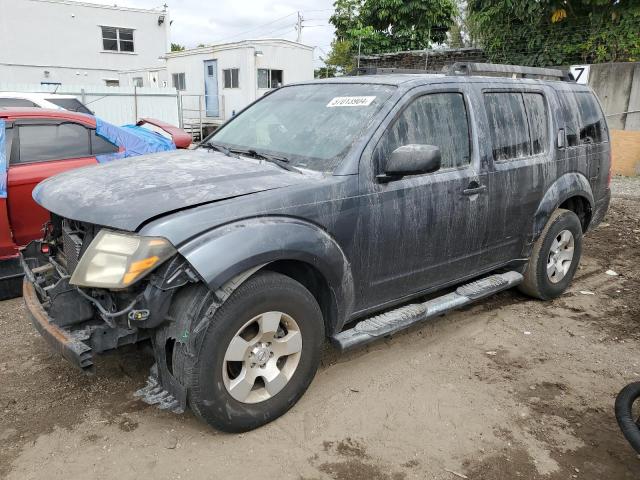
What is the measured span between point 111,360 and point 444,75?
3.16 m

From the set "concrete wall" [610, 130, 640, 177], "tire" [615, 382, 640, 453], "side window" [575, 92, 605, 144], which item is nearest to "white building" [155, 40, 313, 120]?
"concrete wall" [610, 130, 640, 177]

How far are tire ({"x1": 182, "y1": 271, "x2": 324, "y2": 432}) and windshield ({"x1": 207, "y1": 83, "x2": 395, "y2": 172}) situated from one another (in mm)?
884

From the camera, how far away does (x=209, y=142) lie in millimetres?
4113

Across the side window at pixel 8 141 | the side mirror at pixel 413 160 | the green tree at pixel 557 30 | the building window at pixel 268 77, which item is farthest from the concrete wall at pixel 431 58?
the side mirror at pixel 413 160

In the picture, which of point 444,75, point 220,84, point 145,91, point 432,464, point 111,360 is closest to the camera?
point 432,464

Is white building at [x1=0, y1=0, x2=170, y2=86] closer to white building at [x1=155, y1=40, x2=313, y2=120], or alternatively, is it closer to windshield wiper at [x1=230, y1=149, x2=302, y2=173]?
white building at [x1=155, y1=40, x2=313, y2=120]

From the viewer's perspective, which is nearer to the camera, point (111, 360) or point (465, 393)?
point (465, 393)

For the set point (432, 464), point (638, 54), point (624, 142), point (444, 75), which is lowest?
point (432, 464)

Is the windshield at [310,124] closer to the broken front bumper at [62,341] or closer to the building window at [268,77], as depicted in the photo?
the broken front bumper at [62,341]

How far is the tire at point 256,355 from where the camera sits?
8.62 ft

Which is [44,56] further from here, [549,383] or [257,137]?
[549,383]

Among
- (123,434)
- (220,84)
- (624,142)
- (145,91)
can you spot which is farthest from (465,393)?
(220,84)

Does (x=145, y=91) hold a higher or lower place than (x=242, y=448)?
higher

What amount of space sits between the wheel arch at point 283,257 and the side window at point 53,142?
12.0 feet
